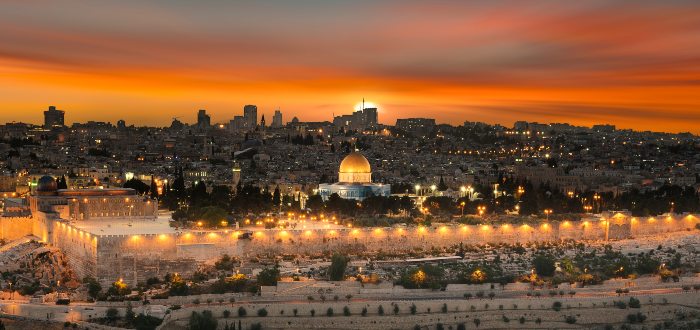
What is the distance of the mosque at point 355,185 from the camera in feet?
153

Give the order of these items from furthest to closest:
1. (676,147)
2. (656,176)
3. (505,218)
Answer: (676,147), (656,176), (505,218)

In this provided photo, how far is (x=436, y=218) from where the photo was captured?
41375mm

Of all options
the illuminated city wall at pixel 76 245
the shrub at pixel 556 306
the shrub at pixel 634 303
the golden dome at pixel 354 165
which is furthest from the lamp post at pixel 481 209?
the illuminated city wall at pixel 76 245

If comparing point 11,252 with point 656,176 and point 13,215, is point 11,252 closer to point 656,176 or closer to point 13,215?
point 13,215

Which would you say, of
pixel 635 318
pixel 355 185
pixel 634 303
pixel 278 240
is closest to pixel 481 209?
pixel 355 185

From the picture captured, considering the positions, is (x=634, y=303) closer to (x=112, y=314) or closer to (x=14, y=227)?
(x=112, y=314)

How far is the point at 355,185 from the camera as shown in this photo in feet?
155

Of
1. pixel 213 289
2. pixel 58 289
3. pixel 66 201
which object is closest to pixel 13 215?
pixel 66 201

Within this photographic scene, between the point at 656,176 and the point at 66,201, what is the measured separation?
39.6 meters

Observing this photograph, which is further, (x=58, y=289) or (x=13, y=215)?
(x=13, y=215)

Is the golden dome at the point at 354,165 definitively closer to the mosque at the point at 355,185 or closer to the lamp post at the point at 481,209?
the mosque at the point at 355,185

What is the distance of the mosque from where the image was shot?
46594mm

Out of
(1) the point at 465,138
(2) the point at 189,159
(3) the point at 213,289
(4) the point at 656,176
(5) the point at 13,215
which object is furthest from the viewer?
(1) the point at 465,138

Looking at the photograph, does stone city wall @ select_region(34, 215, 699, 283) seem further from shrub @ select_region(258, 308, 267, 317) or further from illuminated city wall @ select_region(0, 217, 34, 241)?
shrub @ select_region(258, 308, 267, 317)
